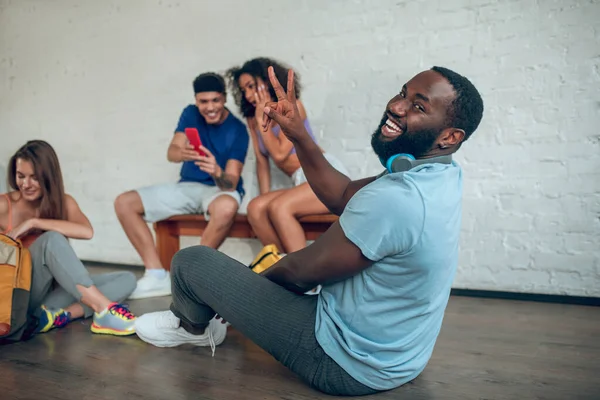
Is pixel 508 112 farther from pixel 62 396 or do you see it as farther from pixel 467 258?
pixel 62 396

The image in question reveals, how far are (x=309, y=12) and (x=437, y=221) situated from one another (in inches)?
89.5

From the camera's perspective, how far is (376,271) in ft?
4.79

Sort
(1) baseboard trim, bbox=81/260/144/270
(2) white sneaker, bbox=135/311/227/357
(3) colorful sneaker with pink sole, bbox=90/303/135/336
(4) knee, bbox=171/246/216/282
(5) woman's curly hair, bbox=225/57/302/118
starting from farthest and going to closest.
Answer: (1) baseboard trim, bbox=81/260/144/270 → (5) woman's curly hair, bbox=225/57/302/118 → (3) colorful sneaker with pink sole, bbox=90/303/135/336 → (2) white sneaker, bbox=135/311/227/357 → (4) knee, bbox=171/246/216/282

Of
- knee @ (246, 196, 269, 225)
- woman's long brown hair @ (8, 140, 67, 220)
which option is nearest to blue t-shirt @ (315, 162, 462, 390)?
knee @ (246, 196, 269, 225)

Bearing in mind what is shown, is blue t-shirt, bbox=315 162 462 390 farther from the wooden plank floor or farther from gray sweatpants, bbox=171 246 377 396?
the wooden plank floor

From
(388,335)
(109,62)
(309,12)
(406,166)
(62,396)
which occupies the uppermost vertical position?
(309,12)

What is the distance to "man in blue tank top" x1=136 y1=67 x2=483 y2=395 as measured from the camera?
4.62 ft

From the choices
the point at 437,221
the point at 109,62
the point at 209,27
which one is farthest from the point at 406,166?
the point at 109,62

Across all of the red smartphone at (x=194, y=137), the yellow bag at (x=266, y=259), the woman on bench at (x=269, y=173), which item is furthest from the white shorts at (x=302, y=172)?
the yellow bag at (x=266, y=259)

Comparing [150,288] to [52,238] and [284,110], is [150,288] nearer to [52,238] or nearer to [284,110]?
[52,238]

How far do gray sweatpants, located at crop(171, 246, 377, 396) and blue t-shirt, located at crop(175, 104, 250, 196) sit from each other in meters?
1.61

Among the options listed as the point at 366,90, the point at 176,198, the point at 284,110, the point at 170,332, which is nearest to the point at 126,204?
the point at 176,198

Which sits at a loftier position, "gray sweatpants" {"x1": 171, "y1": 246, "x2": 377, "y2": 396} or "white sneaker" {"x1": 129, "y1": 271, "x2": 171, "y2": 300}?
"gray sweatpants" {"x1": 171, "y1": 246, "x2": 377, "y2": 396}

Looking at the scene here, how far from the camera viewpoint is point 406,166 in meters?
1.50
